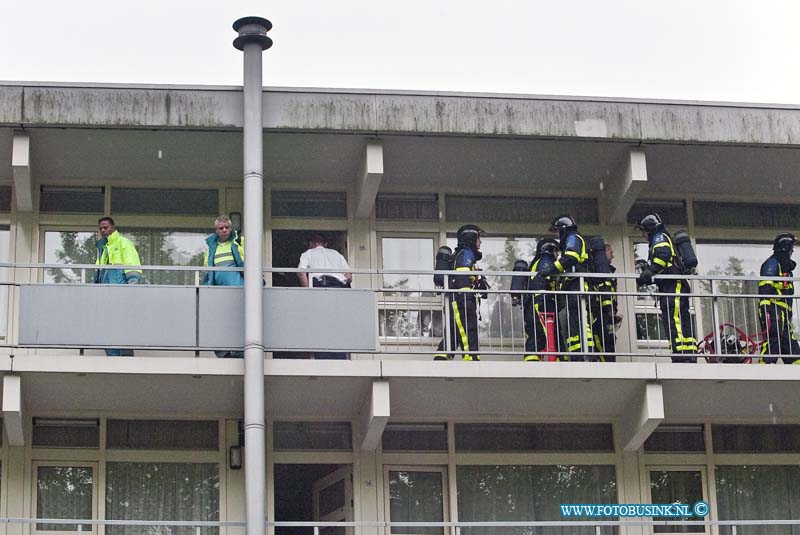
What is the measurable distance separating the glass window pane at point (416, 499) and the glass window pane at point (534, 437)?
0.55 metres

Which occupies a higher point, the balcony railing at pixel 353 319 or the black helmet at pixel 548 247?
the black helmet at pixel 548 247

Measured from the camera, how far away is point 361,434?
57.3ft

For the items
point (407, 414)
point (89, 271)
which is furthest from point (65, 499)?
point (407, 414)

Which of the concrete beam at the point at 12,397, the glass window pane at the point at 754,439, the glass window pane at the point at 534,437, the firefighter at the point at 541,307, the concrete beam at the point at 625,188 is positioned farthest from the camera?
the glass window pane at the point at 754,439

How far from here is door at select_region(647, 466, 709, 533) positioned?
1789cm

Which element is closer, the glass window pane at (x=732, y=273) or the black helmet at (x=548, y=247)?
the black helmet at (x=548, y=247)

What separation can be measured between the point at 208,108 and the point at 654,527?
683 cm

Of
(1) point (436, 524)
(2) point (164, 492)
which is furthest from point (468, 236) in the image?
(2) point (164, 492)

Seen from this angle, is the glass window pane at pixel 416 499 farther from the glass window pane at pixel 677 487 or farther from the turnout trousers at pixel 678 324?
the turnout trousers at pixel 678 324

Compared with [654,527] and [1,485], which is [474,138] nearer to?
[654,527]

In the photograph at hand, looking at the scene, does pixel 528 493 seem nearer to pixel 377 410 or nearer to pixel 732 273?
pixel 377 410

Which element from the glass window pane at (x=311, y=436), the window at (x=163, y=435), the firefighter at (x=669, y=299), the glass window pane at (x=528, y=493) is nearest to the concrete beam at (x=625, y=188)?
the firefighter at (x=669, y=299)

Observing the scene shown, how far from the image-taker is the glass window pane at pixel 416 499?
57.2 ft

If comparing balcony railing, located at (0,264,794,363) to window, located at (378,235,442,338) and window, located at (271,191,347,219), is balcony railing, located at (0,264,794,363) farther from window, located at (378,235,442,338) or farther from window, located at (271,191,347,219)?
window, located at (271,191,347,219)
